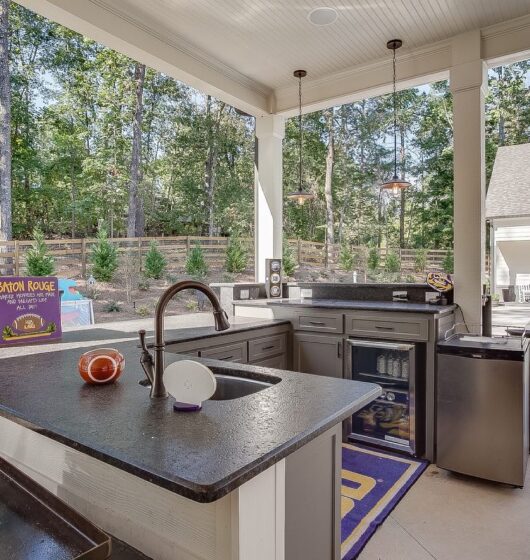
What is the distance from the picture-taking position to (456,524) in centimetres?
213

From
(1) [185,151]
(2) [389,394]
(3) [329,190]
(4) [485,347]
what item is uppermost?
(1) [185,151]

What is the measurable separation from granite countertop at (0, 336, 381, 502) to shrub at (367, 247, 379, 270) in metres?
4.26

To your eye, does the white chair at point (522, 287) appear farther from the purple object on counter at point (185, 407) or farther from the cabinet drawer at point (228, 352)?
the purple object on counter at point (185, 407)

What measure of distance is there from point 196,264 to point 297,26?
144 inches

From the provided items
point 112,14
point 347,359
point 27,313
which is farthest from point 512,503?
point 112,14

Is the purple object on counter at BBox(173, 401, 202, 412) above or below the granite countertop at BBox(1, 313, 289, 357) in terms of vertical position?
above

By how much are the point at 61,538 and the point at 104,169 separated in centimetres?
649

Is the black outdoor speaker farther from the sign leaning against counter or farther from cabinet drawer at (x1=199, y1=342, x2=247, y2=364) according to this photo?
the sign leaning against counter

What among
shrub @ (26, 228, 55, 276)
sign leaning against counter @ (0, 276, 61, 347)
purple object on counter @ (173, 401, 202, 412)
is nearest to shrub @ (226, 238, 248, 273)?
shrub @ (26, 228, 55, 276)

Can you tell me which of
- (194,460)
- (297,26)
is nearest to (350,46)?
(297,26)

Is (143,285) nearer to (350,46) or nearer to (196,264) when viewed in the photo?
(196,264)

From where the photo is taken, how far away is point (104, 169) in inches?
254

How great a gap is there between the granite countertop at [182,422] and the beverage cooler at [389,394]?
1724mm

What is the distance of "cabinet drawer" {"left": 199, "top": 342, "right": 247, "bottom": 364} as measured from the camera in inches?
105
